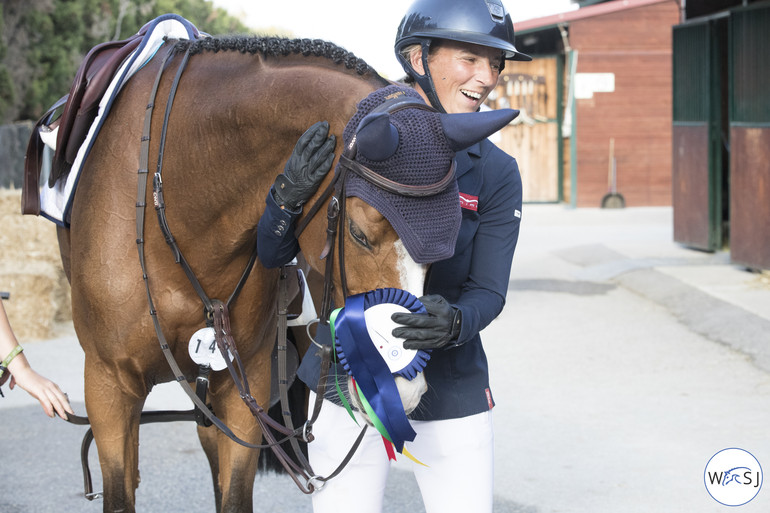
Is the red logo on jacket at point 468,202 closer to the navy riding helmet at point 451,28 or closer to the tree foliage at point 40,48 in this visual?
the navy riding helmet at point 451,28

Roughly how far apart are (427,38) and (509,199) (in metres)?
0.51

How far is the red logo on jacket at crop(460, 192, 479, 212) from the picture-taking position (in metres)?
2.58

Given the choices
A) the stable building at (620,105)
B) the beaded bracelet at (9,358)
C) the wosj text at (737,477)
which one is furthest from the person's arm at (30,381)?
the stable building at (620,105)

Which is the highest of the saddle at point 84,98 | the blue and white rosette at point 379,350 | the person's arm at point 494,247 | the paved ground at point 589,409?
the saddle at point 84,98

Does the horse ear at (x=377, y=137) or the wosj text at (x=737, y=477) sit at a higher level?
the horse ear at (x=377, y=137)

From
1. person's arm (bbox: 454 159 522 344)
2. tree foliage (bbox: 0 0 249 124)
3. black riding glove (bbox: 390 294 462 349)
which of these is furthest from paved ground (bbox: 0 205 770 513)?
tree foliage (bbox: 0 0 249 124)

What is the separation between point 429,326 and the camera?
223 cm

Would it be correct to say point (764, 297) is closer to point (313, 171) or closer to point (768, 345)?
point (768, 345)

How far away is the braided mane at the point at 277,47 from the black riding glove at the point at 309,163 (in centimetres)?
24

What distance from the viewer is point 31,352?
7652 mm

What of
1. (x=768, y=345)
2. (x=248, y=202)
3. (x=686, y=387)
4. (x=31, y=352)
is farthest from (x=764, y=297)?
(x=248, y=202)

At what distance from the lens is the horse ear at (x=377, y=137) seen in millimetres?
2064

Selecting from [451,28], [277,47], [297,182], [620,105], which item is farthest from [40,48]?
[297,182]

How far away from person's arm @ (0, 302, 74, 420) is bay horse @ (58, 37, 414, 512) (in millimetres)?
164
